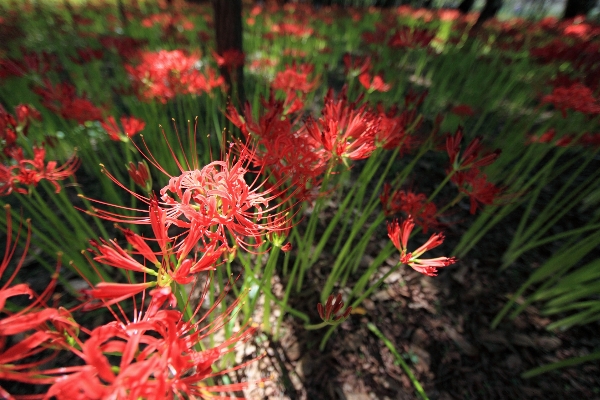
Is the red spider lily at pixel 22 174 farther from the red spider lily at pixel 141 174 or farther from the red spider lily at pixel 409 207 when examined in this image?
the red spider lily at pixel 409 207

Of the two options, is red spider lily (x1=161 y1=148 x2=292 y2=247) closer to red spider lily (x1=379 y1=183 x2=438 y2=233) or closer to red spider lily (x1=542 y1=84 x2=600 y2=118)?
red spider lily (x1=379 y1=183 x2=438 y2=233)

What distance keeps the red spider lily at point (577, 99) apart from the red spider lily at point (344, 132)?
4.44 ft

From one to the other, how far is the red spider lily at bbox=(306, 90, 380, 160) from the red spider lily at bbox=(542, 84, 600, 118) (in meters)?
1.35

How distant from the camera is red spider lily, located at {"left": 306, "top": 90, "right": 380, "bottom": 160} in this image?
3.24ft

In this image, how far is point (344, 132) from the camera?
3.43 ft

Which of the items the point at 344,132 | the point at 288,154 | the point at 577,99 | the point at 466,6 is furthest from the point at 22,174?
the point at 466,6

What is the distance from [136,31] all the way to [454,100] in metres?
5.07

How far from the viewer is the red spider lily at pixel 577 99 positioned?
1561 millimetres

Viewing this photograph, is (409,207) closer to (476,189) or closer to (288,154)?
(476,189)

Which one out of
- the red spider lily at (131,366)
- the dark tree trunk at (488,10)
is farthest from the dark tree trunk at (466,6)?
the red spider lily at (131,366)

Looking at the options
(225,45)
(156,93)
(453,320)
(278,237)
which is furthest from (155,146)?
(453,320)

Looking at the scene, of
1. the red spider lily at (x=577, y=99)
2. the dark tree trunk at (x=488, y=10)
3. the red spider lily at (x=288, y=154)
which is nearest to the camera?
the red spider lily at (x=288, y=154)

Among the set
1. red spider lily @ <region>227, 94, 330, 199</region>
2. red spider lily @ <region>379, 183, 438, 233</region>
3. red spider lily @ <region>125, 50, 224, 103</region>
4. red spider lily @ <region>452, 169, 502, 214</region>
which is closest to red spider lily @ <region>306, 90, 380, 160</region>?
red spider lily @ <region>227, 94, 330, 199</region>

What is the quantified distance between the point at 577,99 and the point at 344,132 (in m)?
1.52
